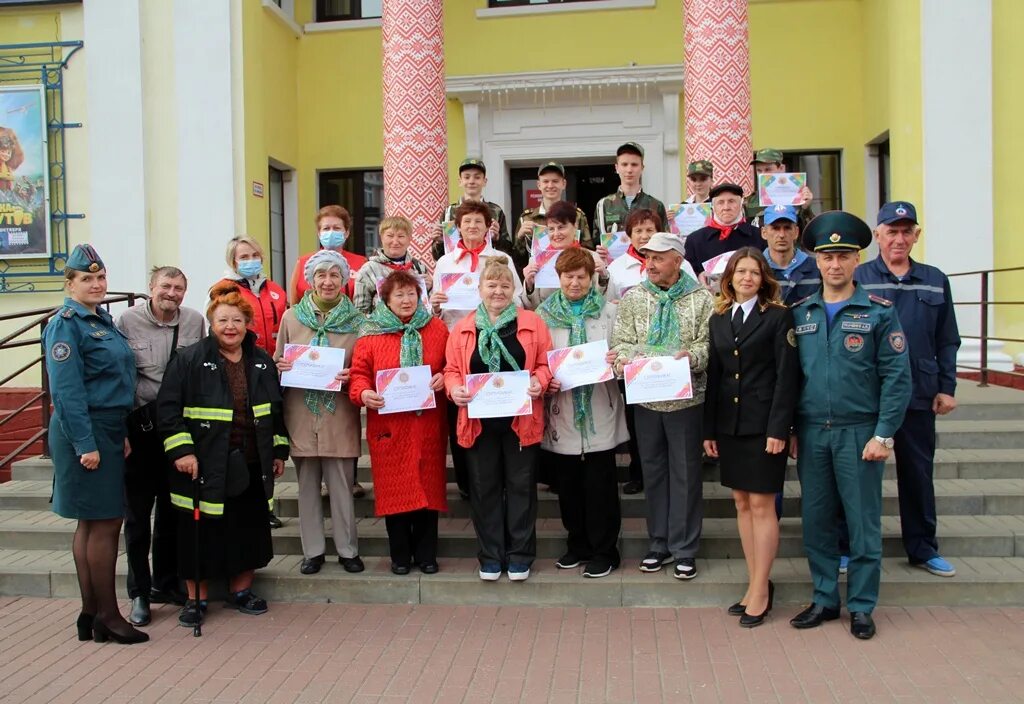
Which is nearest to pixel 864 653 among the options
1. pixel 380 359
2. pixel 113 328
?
pixel 380 359

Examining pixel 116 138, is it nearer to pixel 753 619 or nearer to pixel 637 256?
pixel 637 256

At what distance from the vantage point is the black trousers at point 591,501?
19.0 ft

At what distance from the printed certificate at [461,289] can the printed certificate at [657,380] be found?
4.58ft

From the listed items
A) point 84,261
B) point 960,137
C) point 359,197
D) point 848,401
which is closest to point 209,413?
point 84,261

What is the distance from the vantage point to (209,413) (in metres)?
5.50

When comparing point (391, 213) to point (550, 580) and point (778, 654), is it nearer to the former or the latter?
point (550, 580)

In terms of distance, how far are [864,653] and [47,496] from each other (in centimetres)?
672

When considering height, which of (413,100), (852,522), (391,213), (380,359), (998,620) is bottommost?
(998,620)

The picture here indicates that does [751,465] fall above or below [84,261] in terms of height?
below

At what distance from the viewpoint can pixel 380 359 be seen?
232 inches

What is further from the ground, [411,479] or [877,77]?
[877,77]

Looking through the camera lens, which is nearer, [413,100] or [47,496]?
[47,496]

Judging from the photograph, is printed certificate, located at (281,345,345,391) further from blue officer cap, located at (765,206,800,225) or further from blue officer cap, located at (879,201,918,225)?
blue officer cap, located at (879,201,918,225)

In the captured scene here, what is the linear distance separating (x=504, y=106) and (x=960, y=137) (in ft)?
20.1
